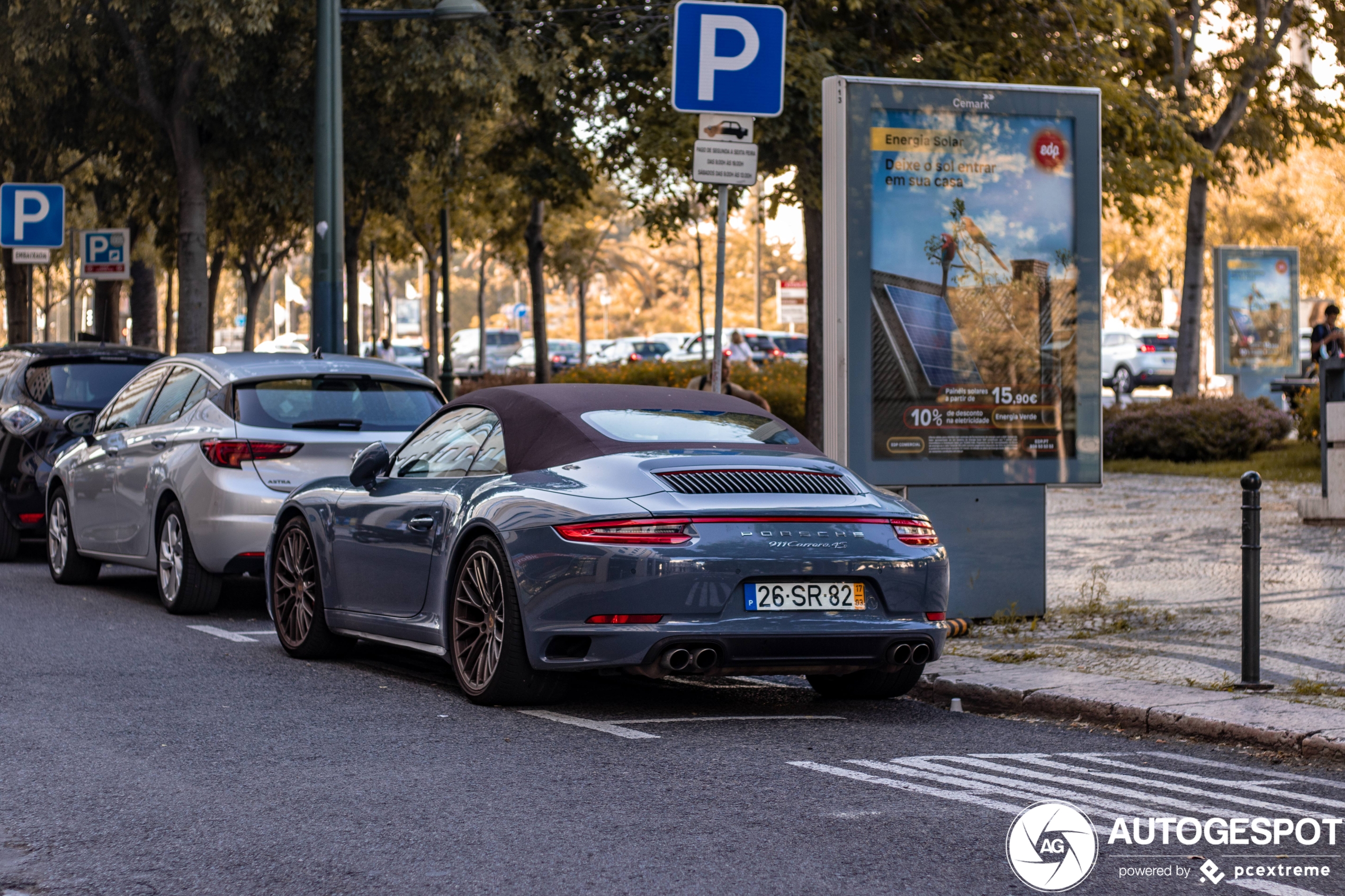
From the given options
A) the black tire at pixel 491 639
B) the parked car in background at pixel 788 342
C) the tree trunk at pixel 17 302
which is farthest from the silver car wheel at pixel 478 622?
the parked car in background at pixel 788 342

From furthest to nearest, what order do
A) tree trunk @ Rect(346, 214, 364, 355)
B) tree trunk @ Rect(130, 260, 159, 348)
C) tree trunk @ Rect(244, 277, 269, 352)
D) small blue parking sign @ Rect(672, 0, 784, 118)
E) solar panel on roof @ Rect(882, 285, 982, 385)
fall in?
Answer: tree trunk @ Rect(244, 277, 269, 352) < tree trunk @ Rect(346, 214, 364, 355) < tree trunk @ Rect(130, 260, 159, 348) < small blue parking sign @ Rect(672, 0, 784, 118) < solar panel on roof @ Rect(882, 285, 982, 385)

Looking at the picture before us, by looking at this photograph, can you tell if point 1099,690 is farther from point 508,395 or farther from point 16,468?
point 16,468

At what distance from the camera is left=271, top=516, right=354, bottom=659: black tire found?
28.8ft

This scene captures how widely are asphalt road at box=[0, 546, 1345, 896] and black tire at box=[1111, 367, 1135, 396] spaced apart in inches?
1792

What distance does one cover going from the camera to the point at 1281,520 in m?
15.5

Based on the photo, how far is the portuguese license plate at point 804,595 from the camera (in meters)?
6.84

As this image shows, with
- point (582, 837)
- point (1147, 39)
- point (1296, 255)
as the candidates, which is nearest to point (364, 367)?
point (582, 837)

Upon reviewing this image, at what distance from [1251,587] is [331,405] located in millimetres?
5582

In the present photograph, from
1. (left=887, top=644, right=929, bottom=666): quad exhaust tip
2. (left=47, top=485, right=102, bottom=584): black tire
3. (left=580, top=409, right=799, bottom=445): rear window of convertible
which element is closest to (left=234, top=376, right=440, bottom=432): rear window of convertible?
(left=47, top=485, right=102, bottom=584): black tire

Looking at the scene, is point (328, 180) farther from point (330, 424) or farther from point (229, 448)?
point (229, 448)

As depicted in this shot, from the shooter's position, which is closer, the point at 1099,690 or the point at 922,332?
the point at 1099,690

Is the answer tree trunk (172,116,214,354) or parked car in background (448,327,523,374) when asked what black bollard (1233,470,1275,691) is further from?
parked car in background (448,327,523,374)

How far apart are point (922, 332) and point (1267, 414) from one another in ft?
46.1

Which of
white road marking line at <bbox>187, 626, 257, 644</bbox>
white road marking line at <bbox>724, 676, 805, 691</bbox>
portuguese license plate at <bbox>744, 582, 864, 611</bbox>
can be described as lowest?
white road marking line at <bbox>724, 676, 805, 691</bbox>
